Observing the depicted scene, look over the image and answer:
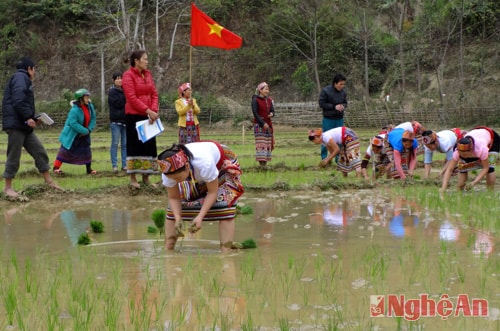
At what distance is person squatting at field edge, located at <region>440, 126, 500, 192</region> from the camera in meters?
9.34

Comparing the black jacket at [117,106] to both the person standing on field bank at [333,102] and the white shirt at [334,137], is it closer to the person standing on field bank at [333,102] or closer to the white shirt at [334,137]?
the person standing on field bank at [333,102]

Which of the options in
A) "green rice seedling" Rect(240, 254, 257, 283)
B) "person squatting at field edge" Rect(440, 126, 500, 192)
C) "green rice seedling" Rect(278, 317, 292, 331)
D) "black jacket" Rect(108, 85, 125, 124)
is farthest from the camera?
"black jacket" Rect(108, 85, 125, 124)

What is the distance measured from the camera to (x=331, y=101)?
543 inches

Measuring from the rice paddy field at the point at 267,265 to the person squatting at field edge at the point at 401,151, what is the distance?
1221 millimetres

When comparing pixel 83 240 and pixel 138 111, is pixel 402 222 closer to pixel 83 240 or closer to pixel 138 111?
pixel 83 240

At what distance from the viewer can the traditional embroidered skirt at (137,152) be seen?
1026cm

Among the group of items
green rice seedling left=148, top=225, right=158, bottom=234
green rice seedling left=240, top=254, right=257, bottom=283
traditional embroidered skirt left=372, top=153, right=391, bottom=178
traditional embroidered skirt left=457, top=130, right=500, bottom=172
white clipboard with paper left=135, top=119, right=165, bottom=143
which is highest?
white clipboard with paper left=135, top=119, right=165, bottom=143

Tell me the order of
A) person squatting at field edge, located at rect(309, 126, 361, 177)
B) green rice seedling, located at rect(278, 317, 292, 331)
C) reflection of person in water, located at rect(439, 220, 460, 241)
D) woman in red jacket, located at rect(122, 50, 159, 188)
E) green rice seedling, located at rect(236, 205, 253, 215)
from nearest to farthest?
green rice seedling, located at rect(278, 317, 292, 331)
reflection of person in water, located at rect(439, 220, 460, 241)
green rice seedling, located at rect(236, 205, 253, 215)
woman in red jacket, located at rect(122, 50, 159, 188)
person squatting at field edge, located at rect(309, 126, 361, 177)

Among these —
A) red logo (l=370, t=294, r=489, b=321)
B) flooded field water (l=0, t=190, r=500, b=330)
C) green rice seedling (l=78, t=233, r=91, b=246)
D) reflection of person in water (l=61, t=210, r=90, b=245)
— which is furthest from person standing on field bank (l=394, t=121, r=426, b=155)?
red logo (l=370, t=294, r=489, b=321)

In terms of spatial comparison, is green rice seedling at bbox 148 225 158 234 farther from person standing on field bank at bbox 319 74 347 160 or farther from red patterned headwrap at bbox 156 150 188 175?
person standing on field bank at bbox 319 74 347 160

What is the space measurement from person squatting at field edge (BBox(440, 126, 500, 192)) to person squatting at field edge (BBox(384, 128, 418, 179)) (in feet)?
4.44

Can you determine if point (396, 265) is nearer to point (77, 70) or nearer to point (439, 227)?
point (439, 227)

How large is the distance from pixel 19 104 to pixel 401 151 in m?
5.54

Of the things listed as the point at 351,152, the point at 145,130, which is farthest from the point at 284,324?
the point at 351,152
